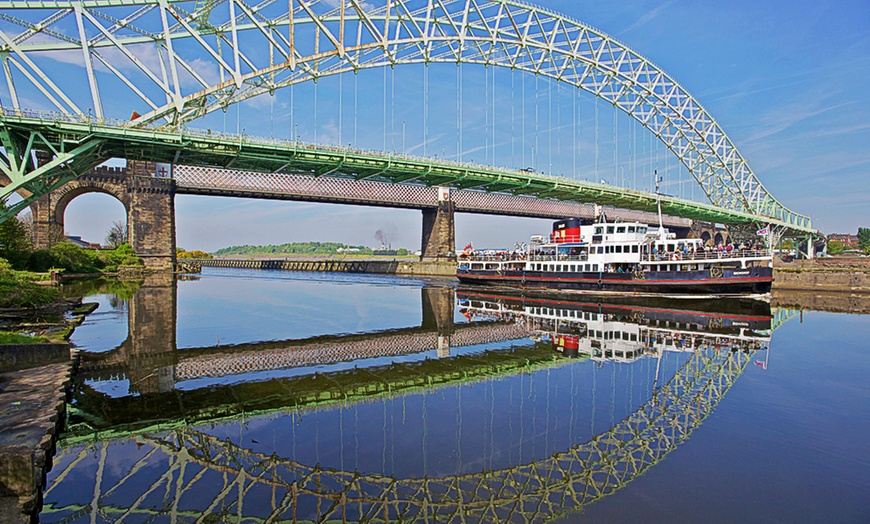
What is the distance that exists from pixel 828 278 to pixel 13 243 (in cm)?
7826

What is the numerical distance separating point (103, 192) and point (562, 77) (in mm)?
62553

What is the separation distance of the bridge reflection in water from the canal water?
0.17 ft

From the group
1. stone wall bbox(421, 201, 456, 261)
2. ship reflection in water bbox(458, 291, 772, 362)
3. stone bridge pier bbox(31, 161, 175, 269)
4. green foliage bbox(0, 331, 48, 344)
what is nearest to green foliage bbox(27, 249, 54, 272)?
stone bridge pier bbox(31, 161, 175, 269)

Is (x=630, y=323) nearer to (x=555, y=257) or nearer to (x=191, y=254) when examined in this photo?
(x=555, y=257)

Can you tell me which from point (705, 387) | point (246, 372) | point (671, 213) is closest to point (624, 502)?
point (705, 387)

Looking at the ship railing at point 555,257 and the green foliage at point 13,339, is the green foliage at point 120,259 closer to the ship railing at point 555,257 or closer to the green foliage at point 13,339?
the ship railing at point 555,257

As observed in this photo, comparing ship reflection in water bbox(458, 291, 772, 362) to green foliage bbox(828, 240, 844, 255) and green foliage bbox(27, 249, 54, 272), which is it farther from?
green foliage bbox(828, 240, 844, 255)

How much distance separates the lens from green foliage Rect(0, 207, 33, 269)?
3879 cm

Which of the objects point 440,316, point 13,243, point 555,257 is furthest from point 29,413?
point 555,257

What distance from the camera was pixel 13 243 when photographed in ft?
132

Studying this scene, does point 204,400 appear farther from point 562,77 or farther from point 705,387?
point 562,77

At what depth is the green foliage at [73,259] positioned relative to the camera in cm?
5397

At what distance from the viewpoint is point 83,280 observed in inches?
2199

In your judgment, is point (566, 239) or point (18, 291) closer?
point (18, 291)
